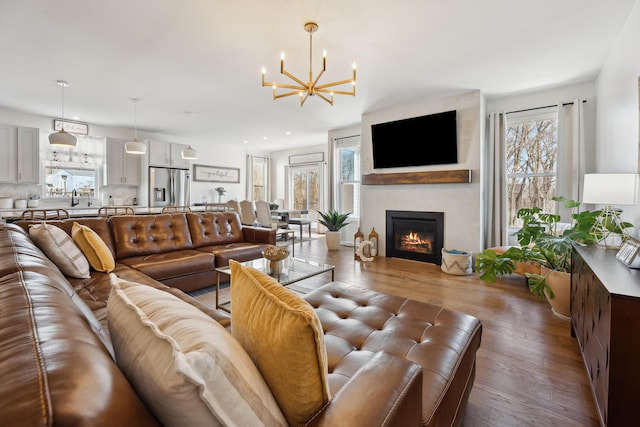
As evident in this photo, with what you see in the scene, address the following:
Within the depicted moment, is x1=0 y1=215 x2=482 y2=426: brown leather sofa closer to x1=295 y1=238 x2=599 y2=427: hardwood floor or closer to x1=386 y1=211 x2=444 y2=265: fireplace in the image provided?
x1=295 y1=238 x2=599 y2=427: hardwood floor

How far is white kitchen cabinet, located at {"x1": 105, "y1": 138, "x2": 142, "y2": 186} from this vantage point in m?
6.00

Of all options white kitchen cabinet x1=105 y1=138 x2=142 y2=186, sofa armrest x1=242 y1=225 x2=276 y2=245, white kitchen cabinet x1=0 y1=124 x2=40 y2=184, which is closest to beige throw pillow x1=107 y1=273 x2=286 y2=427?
sofa armrest x1=242 y1=225 x2=276 y2=245

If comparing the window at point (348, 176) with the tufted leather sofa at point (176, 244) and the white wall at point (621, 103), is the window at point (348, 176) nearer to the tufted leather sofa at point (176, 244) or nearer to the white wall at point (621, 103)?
the tufted leather sofa at point (176, 244)

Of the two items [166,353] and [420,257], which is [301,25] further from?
[420,257]

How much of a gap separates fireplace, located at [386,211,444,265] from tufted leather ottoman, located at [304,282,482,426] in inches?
120

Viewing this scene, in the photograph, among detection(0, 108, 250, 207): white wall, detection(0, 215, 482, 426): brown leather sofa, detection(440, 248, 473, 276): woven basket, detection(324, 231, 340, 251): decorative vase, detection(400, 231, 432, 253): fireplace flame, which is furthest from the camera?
detection(324, 231, 340, 251): decorative vase

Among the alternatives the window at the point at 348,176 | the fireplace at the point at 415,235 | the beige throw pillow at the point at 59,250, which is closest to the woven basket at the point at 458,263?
the fireplace at the point at 415,235

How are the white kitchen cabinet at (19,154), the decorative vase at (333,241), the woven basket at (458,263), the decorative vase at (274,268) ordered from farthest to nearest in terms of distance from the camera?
1. the decorative vase at (333,241)
2. the white kitchen cabinet at (19,154)
3. the woven basket at (458,263)
4. the decorative vase at (274,268)

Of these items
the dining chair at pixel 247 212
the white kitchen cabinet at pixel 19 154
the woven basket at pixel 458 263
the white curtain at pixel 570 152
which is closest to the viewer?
the white curtain at pixel 570 152

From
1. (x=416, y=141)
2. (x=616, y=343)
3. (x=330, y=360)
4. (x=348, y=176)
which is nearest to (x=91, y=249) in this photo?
(x=330, y=360)

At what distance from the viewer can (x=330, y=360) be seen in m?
1.17

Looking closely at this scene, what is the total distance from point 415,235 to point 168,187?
5.32 m

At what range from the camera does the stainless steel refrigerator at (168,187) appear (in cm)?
635

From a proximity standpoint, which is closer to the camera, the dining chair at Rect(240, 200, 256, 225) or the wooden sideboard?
the wooden sideboard
